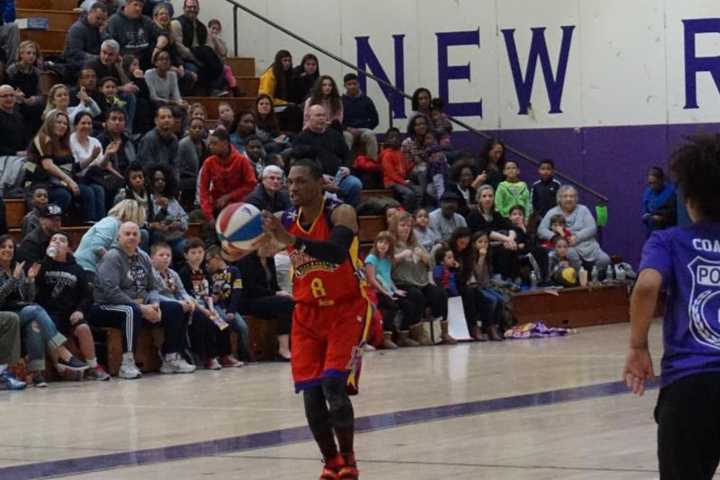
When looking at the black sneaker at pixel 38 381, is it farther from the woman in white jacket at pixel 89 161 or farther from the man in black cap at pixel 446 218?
the man in black cap at pixel 446 218

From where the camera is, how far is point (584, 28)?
22234mm

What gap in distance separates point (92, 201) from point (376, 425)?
22.2ft

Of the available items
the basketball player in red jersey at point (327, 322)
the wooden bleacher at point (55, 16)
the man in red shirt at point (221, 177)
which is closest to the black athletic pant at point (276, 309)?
the man in red shirt at point (221, 177)

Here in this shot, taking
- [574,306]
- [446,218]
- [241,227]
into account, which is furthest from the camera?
[574,306]

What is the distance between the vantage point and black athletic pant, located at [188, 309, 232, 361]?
1528cm

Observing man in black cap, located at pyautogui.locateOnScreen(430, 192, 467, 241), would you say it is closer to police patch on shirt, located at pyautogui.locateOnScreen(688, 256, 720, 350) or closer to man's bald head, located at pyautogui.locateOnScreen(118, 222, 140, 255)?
man's bald head, located at pyautogui.locateOnScreen(118, 222, 140, 255)

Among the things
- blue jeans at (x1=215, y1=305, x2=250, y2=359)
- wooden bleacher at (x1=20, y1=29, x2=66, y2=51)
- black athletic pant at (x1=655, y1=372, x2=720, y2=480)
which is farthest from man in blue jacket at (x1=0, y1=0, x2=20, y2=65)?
black athletic pant at (x1=655, y1=372, x2=720, y2=480)

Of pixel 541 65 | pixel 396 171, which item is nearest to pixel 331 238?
pixel 396 171

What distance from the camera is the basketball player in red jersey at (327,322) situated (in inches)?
316

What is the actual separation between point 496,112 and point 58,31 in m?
6.29

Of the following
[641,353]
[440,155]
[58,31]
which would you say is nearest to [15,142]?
[58,31]

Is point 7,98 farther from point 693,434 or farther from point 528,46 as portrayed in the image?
point 693,434

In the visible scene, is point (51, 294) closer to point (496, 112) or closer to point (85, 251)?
point (85, 251)

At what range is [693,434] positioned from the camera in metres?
5.00
